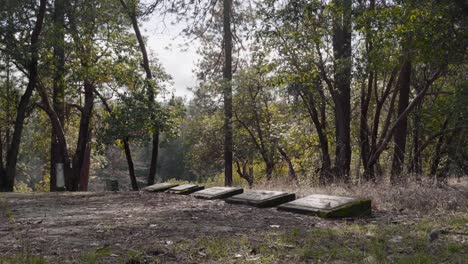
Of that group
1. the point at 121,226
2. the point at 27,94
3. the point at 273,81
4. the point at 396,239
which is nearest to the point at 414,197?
the point at 396,239

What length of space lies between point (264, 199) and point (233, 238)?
2077 millimetres

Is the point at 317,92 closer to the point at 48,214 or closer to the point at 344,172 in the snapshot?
the point at 344,172

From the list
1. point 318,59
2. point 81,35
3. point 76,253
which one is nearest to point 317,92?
point 318,59

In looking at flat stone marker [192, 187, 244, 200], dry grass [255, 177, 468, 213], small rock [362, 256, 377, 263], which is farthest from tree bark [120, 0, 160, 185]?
small rock [362, 256, 377, 263]

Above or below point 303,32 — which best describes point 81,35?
above

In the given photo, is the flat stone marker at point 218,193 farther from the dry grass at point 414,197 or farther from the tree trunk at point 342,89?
the tree trunk at point 342,89

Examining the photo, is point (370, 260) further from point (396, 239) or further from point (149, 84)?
point (149, 84)

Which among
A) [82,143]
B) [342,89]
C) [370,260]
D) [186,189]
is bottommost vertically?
[370,260]

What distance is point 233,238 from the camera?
3.40m

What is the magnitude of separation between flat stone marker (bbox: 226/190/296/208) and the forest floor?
15.3 inches

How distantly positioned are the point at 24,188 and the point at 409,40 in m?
30.6

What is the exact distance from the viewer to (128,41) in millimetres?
14555

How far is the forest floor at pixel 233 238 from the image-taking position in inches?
109

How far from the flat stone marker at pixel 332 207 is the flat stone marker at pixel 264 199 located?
437 millimetres
